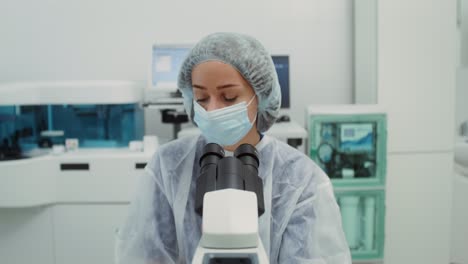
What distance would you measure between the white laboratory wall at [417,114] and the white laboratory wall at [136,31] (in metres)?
0.50

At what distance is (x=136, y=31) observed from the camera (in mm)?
2768

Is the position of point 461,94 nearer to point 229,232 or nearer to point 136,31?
point 136,31

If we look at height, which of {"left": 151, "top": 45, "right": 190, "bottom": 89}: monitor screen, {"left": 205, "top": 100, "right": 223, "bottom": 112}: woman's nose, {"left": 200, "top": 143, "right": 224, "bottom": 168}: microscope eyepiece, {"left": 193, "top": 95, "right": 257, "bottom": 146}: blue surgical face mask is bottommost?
{"left": 200, "top": 143, "right": 224, "bottom": 168}: microscope eyepiece

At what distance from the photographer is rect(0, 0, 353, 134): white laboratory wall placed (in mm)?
2764

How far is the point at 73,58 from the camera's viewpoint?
2.80 meters

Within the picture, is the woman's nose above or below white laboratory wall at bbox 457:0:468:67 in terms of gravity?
below

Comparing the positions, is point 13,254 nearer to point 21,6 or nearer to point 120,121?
point 120,121

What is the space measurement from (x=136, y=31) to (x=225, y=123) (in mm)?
1781

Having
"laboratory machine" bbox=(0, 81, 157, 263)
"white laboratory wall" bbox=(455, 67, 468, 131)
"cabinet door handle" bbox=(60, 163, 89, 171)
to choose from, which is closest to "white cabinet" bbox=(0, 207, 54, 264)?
"laboratory machine" bbox=(0, 81, 157, 263)

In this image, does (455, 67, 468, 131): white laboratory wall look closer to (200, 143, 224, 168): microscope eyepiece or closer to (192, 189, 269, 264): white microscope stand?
(200, 143, 224, 168): microscope eyepiece

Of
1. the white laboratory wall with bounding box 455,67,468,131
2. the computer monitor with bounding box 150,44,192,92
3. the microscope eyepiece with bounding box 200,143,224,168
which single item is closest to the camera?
the microscope eyepiece with bounding box 200,143,224,168

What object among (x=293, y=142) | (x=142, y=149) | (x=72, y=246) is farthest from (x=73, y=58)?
(x=293, y=142)

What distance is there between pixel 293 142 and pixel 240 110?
3.66ft

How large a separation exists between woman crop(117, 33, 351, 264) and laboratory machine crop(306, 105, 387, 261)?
1.17 meters
